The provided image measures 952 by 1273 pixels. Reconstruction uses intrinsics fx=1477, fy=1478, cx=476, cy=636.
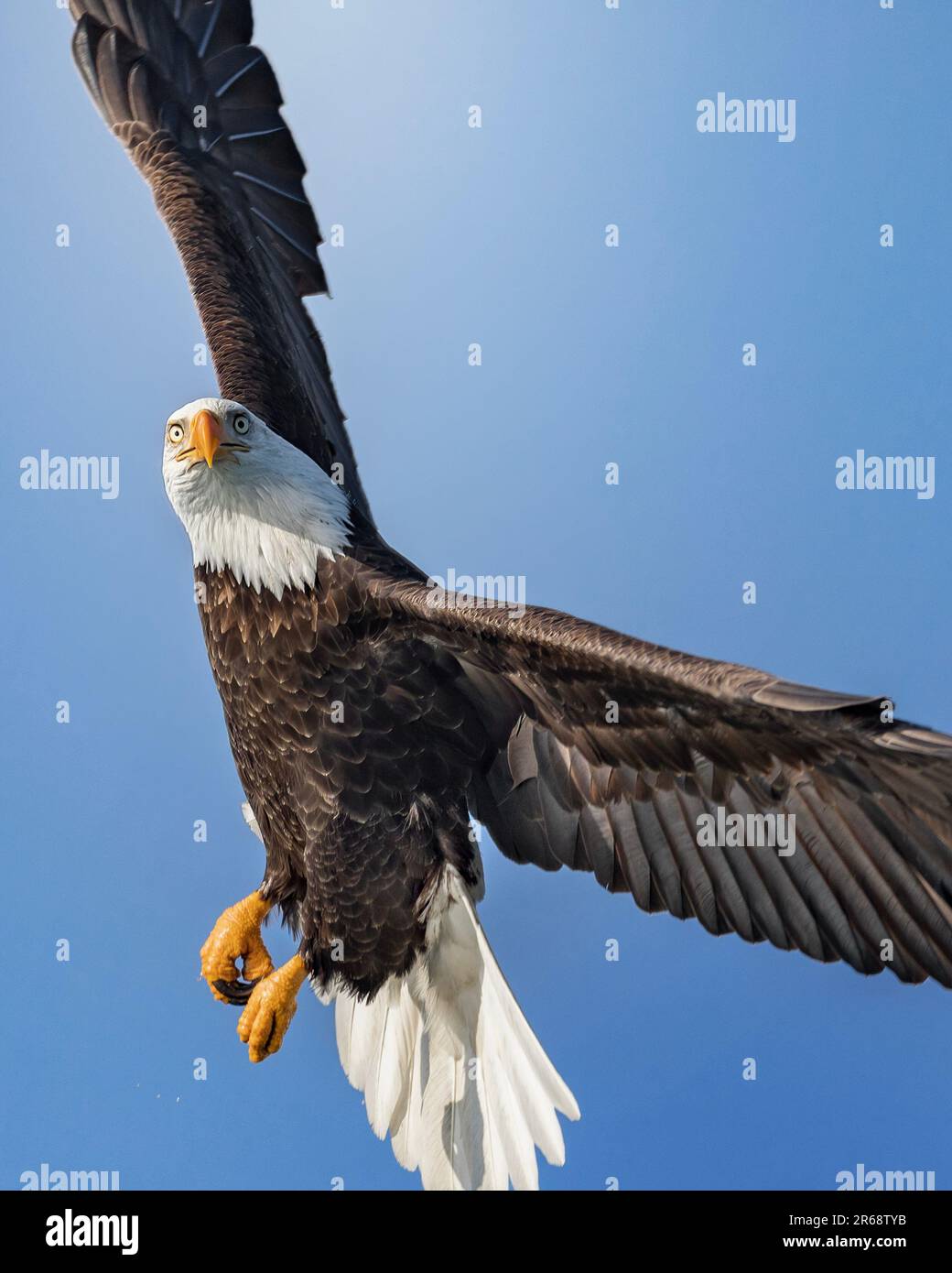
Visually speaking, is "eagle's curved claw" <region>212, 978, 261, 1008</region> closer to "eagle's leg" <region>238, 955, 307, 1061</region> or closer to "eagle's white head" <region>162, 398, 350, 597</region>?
"eagle's leg" <region>238, 955, 307, 1061</region>

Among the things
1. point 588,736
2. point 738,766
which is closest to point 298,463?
point 588,736

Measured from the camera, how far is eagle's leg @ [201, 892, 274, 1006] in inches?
175

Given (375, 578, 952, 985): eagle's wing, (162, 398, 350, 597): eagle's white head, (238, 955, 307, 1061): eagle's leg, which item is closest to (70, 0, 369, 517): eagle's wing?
(162, 398, 350, 597): eagle's white head

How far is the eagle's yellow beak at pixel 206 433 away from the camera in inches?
151

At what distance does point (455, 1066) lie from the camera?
4.27m

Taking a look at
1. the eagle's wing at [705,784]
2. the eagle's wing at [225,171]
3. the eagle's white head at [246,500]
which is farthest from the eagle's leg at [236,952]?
the eagle's wing at [225,171]

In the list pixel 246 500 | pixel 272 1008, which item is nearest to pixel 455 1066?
pixel 272 1008

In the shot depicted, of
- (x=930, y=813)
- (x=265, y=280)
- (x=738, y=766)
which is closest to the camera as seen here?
(x=930, y=813)

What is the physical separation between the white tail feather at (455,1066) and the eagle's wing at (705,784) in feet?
1.22

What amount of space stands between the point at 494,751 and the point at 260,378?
1518 millimetres

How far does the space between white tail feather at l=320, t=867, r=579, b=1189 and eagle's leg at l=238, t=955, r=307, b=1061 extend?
12 cm

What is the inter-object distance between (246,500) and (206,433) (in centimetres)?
24

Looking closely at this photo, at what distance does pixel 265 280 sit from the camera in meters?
5.17

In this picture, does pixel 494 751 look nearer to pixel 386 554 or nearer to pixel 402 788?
pixel 402 788
